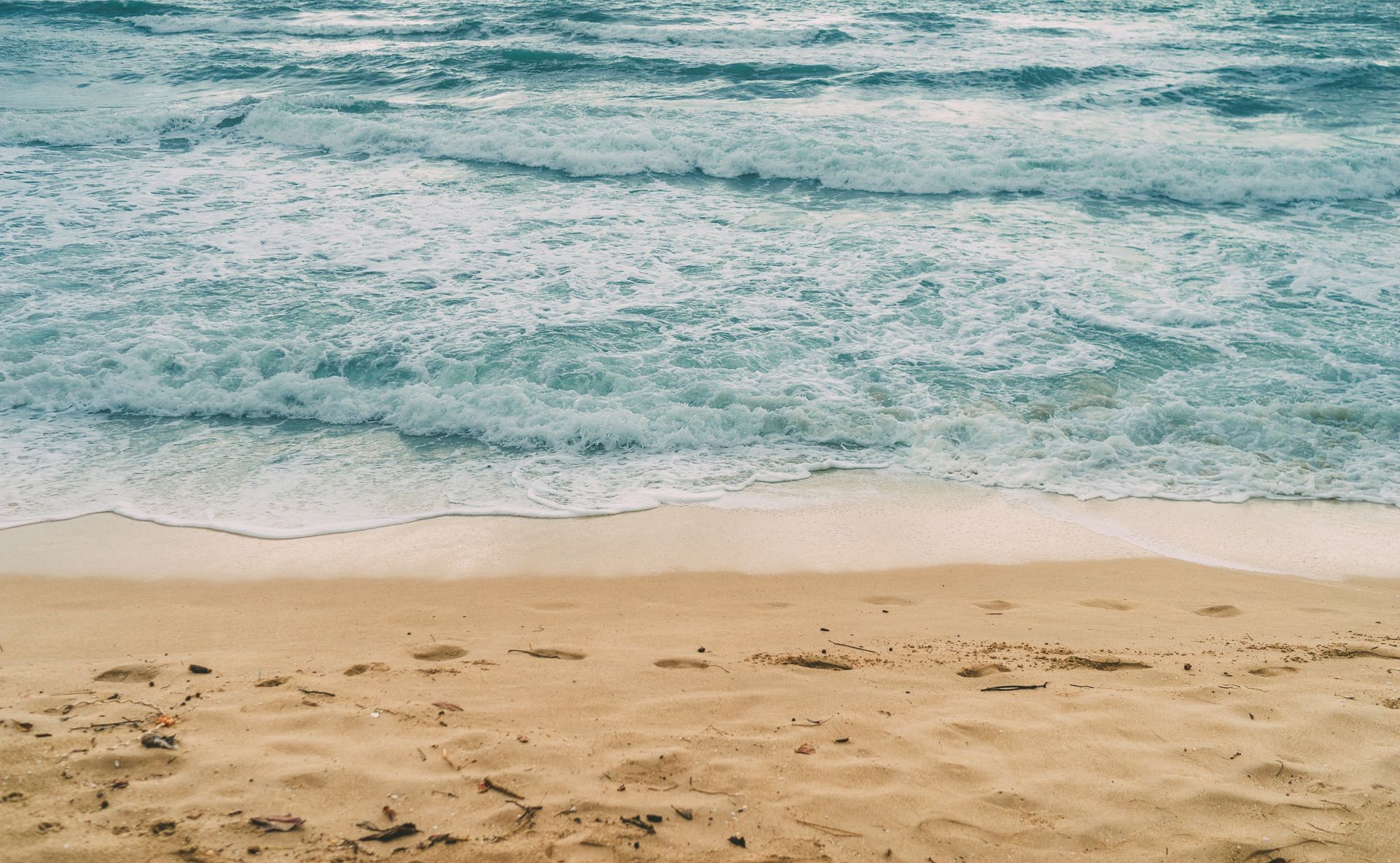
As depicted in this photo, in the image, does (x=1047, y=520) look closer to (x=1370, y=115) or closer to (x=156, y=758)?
(x=156, y=758)

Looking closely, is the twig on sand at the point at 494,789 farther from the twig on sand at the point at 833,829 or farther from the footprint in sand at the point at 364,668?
the footprint in sand at the point at 364,668

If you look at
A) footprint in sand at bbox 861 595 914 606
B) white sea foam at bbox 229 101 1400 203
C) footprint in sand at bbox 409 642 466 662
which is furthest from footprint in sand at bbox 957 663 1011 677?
white sea foam at bbox 229 101 1400 203

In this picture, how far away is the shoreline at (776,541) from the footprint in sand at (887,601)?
337 millimetres

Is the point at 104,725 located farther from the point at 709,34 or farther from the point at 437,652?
the point at 709,34

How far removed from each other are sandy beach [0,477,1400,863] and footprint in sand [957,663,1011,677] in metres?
0.02

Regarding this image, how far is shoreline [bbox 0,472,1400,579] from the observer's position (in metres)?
5.18

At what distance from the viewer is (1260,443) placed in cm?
662

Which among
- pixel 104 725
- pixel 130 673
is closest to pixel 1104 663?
pixel 104 725

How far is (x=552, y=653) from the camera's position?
13.4 ft

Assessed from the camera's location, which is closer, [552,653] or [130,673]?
[130,673]

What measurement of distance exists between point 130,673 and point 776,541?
3.52m

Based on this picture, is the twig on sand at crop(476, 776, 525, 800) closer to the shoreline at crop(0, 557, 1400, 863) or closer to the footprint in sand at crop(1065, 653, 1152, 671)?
the shoreline at crop(0, 557, 1400, 863)

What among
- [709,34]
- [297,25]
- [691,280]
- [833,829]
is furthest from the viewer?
[297,25]

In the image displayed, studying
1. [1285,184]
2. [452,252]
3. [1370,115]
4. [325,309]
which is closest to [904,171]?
[1285,184]
